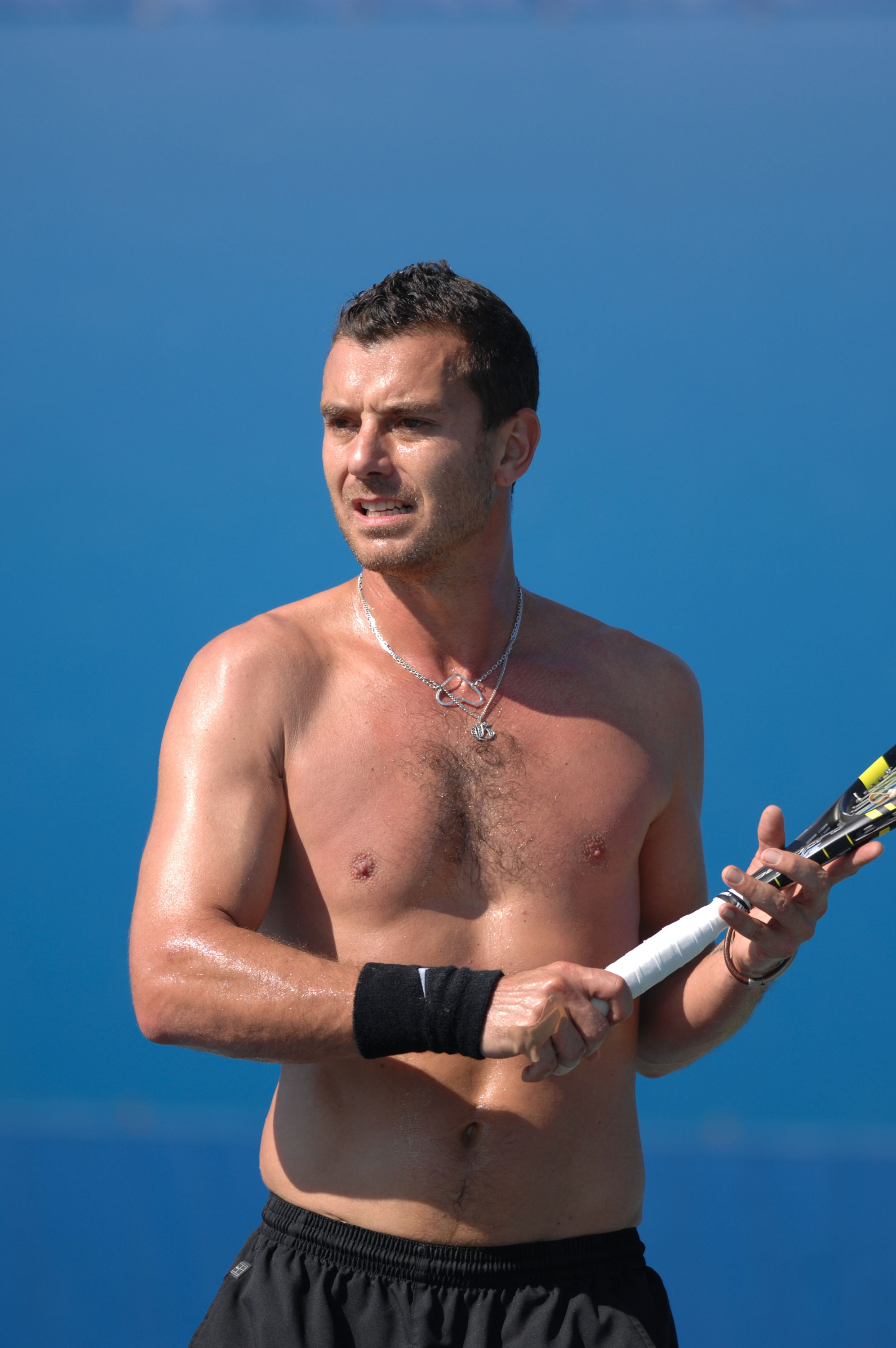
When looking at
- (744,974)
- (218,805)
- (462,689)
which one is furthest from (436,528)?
(744,974)

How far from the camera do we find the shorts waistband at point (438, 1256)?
1679mm

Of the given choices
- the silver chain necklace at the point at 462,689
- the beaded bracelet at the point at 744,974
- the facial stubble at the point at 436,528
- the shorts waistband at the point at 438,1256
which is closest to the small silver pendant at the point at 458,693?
the silver chain necklace at the point at 462,689

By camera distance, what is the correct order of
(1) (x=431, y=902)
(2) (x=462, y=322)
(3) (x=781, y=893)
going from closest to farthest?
(3) (x=781, y=893) → (1) (x=431, y=902) → (2) (x=462, y=322)

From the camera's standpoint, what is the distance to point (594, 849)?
6.06 ft

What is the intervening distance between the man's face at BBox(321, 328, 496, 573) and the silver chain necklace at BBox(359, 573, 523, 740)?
13 cm

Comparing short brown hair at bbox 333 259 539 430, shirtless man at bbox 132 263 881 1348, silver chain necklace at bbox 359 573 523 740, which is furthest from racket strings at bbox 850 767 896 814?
short brown hair at bbox 333 259 539 430

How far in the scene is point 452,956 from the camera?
175 centimetres

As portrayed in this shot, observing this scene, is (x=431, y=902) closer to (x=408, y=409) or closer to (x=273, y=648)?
(x=273, y=648)

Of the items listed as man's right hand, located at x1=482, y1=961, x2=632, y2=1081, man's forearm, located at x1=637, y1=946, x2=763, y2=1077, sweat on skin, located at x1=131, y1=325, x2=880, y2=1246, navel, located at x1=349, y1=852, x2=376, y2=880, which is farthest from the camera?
man's forearm, located at x1=637, y1=946, x2=763, y2=1077

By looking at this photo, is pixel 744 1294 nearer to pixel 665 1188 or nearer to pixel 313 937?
pixel 665 1188

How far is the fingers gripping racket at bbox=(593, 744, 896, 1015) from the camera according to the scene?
5.41 feet

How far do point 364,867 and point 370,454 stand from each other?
556 mm

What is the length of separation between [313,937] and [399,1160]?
30cm

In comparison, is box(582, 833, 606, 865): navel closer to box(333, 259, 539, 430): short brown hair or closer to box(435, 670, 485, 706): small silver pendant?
box(435, 670, 485, 706): small silver pendant
